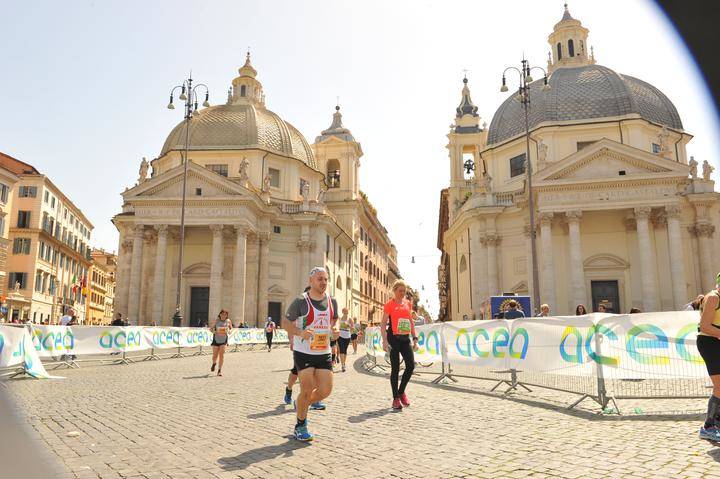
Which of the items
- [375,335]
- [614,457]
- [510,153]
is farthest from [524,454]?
[510,153]

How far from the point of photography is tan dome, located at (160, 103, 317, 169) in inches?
1877

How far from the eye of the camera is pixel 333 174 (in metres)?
62.5

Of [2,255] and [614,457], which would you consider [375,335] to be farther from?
[2,255]

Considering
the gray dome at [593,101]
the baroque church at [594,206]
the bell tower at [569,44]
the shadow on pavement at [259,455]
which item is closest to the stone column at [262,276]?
the baroque church at [594,206]

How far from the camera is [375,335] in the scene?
62.4 feet

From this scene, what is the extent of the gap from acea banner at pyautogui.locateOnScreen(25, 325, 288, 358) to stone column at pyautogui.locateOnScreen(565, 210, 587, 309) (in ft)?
75.8

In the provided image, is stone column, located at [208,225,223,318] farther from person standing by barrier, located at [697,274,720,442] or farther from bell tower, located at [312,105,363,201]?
person standing by barrier, located at [697,274,720,442]

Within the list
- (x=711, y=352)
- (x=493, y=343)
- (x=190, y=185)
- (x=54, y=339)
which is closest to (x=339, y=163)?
(x=190, y=185)

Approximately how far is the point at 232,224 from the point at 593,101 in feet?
96.0

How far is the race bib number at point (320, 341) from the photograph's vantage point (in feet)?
21.1

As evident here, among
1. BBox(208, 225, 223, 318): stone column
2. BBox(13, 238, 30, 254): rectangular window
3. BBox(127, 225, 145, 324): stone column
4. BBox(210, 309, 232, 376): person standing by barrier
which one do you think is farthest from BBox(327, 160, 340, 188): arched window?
BBox(210, 309, 232, 376): person standing by barrier

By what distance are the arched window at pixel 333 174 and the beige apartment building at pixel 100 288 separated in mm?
44123

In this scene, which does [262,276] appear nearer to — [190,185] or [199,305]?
[199,305]

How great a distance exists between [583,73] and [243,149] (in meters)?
29.4
